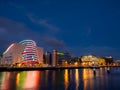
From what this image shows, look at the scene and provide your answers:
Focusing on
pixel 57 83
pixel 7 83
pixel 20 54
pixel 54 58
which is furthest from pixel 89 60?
pixel 7 83

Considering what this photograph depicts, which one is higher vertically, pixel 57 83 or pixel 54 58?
pixel 54 58

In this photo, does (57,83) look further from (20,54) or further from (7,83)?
(20,54)

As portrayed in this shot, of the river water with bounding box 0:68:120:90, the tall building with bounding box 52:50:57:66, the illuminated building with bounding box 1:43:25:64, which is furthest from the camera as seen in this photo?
the tall building with bounding box 52:50:57:66

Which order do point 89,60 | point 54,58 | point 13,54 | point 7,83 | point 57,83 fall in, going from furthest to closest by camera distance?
point 89,60 < point 54,58 < point 13,54 < point 57,83 < point 7,83

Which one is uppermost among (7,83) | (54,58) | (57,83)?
(54,58)

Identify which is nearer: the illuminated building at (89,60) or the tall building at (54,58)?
the tall building at (54,58)

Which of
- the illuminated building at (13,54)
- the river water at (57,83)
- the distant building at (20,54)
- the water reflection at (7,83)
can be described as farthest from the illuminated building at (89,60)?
the water reflection at (7,83)

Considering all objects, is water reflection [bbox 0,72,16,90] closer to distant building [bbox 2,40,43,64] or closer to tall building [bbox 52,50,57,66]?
distant building [bbox 2,40,43,64]

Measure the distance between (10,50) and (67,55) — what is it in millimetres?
70283

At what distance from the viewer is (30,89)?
25906 millimetres

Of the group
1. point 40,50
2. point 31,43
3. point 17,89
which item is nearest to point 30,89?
point 17,89

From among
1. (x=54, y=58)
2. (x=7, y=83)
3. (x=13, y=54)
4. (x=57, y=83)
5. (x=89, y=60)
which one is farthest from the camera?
(x=89, y=60)

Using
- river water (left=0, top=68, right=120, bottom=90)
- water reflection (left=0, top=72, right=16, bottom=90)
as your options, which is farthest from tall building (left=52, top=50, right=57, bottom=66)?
water reflection (left=0, top=72, right=16, bottom=90)

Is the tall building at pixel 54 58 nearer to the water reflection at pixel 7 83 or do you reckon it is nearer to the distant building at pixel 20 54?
the distant building at pixel 20 54
